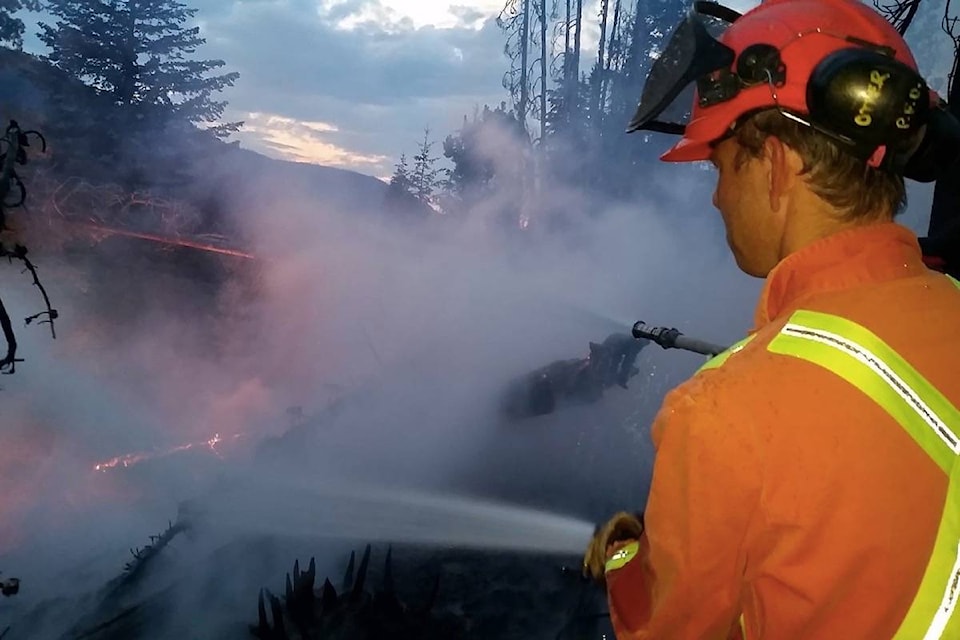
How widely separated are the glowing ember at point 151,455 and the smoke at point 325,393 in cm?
6

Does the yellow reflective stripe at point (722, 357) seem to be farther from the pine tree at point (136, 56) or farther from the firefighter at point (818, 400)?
the pine tree at point (136, 56)

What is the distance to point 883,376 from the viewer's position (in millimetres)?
1113

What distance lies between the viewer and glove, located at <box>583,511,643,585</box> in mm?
1761

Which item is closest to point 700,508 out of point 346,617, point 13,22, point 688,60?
point 688,60

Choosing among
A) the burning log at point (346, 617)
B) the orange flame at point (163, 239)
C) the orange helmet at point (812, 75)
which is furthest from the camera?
the orange flame at point (163, 239)

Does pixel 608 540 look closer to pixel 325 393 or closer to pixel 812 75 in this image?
pixel 812 75

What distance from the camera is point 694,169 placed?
25.8m

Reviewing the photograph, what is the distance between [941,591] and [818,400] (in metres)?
0.44

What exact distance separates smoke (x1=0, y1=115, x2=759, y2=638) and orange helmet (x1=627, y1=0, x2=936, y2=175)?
15.8 ft

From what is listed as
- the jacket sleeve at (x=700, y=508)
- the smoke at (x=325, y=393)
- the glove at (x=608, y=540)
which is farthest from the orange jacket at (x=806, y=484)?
the smoke at (x=325, y=393)

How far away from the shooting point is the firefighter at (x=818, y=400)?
1.08 metres

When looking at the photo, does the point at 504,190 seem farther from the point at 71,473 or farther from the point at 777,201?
the point at 777,201

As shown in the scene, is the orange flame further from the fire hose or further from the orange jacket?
the orange jacket

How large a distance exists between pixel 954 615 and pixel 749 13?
1.49 metres
